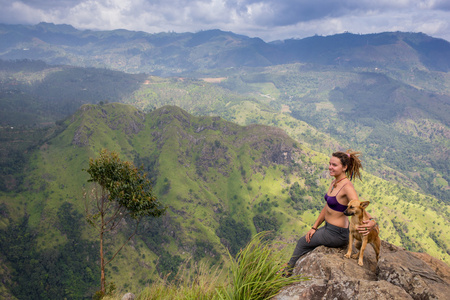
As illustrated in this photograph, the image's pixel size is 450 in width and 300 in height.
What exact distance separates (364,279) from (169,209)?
154710mm

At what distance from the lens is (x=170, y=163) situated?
580 feet

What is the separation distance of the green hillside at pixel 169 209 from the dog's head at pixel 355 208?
290ft

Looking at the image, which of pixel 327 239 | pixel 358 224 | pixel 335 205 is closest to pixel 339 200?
pixel 335 205

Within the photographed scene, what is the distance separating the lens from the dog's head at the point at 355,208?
6.54 meters

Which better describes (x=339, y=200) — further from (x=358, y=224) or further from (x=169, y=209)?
(x=169, y=209)

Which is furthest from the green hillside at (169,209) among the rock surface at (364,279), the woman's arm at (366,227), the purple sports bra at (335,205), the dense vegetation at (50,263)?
the woman's arm at (366,227)

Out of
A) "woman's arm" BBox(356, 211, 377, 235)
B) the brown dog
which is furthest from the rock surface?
"woman's arm" BBox(356, 211, 377, 235)

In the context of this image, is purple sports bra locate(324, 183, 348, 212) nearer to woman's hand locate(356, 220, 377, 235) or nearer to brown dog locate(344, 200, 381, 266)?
brown dog locate(344, 200, 381, 266)

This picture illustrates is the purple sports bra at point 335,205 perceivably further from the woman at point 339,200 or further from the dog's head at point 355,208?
the dog's head at point 355,208

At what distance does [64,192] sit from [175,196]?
6298 centimetres

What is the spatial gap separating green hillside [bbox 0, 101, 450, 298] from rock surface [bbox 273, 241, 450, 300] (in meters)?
87.9

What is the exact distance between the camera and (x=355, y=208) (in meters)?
6.55

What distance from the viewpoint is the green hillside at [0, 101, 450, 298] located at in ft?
Answer: 350

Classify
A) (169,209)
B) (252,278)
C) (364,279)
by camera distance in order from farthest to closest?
(169,209) → (364,279) → (252,278)
